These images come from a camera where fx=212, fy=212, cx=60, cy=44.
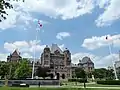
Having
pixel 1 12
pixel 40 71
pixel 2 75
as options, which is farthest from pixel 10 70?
pixel 1 12

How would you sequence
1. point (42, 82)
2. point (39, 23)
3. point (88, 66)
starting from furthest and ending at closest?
point (88, 66)
point (39, 23)
point (42, 82)

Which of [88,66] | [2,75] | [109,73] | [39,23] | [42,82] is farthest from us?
[88,66]

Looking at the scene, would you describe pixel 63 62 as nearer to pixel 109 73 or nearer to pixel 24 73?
pixel 109 73

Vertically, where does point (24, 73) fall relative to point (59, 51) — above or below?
below

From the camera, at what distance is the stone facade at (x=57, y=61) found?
146 m

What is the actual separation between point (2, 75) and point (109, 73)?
6951 cm

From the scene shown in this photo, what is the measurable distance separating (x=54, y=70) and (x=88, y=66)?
42.4 meters

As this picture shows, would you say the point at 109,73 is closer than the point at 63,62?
Yes

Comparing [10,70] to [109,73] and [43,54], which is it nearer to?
[43,54]

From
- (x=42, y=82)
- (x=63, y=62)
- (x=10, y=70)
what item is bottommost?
(x=42, y=82)

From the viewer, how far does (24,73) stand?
91.4 metres

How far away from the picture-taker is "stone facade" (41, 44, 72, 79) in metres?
146

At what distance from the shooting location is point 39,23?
61.2 meters

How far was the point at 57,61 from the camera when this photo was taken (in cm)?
15300
